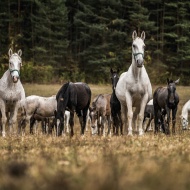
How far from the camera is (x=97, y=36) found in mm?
57438

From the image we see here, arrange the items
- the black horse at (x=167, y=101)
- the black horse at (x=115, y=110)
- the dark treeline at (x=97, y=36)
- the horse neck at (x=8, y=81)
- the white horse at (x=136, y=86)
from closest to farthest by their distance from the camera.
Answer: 1. the white horse at (x=136, y=86)
2. the horse neck at (x=8, y=81)
3. the black horse at (x=115, y=110)
4. the black horse at (x=167, y=101)
5. the dark treeline at (x=97, y=36)

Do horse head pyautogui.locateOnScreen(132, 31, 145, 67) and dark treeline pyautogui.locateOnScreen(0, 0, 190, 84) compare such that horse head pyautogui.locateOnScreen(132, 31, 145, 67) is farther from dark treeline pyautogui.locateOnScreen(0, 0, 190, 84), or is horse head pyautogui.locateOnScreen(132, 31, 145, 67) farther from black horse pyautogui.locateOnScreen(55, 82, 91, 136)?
dark treeline pyautogui.locateOnScreen(0, 0, 190, 84)

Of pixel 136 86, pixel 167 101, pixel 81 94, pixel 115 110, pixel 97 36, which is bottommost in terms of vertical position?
pixel 115 110

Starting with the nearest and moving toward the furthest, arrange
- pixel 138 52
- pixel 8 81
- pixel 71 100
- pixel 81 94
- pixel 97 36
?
pixel 138 52 < pixel 71 100 < pixel 81 94 < pixel 8 81 < pixel 97 36

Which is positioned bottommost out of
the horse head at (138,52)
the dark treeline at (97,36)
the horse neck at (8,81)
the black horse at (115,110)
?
the black horse at (115,110)

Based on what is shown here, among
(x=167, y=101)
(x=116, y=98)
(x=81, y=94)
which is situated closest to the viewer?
(x=81, y=94)

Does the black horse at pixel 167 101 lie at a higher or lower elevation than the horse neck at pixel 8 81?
lower

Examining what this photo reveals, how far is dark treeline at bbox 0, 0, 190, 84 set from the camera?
174 feet

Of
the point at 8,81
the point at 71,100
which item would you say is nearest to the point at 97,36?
the point at 8,81

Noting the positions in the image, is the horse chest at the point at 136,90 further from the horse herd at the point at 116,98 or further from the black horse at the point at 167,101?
the black horse at the point at 167,101

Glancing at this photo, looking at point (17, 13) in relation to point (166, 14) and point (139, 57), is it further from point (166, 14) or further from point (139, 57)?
point (139, 57)

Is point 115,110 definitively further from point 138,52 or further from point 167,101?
point 138,52

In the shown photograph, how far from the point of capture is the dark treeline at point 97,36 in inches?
2088

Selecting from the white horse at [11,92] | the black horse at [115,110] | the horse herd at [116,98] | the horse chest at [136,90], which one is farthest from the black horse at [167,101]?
the white horse at [11,92]
